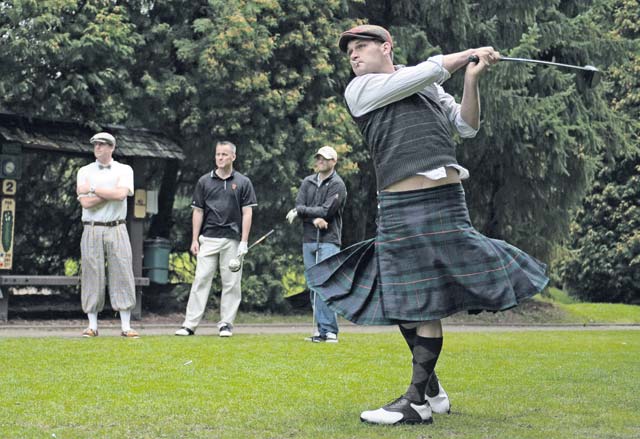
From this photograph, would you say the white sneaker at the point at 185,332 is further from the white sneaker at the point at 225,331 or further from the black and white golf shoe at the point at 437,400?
the black and white golf shoe at the point at 437,400

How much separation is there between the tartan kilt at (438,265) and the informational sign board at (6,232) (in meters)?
9.61

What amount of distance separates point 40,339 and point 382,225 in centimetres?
624

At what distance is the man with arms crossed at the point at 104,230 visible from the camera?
36.3 feet

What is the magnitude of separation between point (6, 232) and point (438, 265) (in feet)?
33.0

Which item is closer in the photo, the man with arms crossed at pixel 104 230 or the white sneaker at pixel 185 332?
the man with arms crossed at pixel 104 230

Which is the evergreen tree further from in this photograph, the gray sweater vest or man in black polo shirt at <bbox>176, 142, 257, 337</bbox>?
the gray sweater vest

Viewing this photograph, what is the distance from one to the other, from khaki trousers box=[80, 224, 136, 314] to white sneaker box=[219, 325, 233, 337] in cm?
102

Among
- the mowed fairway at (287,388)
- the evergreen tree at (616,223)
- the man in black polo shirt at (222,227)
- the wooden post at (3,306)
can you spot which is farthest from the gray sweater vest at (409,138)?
the evergreen tree at (616,223)

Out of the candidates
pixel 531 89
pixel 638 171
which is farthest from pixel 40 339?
pixel 638 171

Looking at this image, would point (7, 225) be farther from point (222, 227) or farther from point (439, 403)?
point (439, 403)

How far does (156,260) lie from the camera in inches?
639

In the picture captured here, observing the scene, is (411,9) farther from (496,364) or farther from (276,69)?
(496,364)

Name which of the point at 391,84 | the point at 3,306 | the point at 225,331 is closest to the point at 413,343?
the point at 391,84

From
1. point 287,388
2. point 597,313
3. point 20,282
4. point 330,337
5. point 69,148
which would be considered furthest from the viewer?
point 597,313
